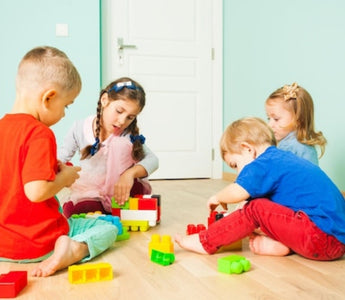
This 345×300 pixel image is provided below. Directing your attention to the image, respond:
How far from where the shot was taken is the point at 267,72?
3.19 metres

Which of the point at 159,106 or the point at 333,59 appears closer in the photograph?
the point at 333,59

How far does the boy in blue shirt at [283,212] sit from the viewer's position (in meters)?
1.36

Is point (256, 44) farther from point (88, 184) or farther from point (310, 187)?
point (310, 187)

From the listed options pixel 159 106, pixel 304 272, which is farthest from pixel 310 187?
pixel 159 106

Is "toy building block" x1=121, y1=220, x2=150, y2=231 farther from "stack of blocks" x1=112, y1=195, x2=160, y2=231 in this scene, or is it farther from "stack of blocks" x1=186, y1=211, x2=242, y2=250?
"stack of blocks" x1=186, y1=211, x2=242, y2=250

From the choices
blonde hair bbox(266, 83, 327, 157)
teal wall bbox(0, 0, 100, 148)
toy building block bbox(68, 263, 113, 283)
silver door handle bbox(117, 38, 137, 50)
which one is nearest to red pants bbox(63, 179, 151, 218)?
toy building block bbox(68, 263, 113, 283)

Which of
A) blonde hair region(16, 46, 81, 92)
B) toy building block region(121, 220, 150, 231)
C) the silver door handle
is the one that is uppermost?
the silver door handle

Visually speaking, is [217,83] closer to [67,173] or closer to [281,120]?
[281,120]

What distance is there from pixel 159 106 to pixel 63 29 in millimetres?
948

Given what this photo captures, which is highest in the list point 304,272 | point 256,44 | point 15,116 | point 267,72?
point 256,44

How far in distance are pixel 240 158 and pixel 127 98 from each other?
0.61m

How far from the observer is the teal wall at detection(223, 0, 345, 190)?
8.01 feet

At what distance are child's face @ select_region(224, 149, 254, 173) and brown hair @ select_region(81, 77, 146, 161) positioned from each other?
1.76ft

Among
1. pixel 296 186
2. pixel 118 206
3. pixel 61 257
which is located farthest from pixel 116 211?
pixel 296 186
